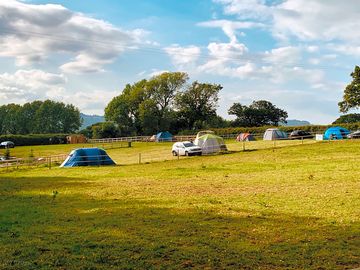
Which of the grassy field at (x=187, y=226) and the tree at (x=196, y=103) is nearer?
the grassy field at (x=187, y=226)

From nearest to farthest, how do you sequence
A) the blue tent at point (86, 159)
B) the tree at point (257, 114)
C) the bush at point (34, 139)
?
1. the blue tent at point (86, 159)
2. the bush at point (34, 139)
3. the tree at point (257, 114)

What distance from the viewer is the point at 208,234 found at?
10531 millimetres

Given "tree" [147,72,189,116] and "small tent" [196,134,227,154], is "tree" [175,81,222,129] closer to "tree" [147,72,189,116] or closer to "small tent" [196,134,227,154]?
"tree" [147,72,189,116]

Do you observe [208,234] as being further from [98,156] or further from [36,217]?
[98,156]

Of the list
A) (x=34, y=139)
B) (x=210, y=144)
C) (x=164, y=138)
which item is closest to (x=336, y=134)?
(x=210, y=144)

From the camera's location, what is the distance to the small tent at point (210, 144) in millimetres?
48047

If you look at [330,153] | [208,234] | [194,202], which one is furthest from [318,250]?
[330,153]

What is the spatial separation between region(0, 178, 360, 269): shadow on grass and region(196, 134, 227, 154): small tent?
3303 centimetres

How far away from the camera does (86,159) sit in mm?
41000

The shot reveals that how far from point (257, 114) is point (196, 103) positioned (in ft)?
82.1

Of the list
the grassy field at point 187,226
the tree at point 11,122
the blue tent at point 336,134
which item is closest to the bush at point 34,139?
the tree at point 11,122

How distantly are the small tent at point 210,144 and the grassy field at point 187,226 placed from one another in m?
26.2

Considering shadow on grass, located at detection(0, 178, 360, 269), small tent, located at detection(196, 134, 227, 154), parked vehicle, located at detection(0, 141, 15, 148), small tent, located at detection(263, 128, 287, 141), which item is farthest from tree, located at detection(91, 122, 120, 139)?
shadow on grass, located at detection(0, 178, 360, 269)

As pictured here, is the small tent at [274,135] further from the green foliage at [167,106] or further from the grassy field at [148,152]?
the green foliage at [167,106]
